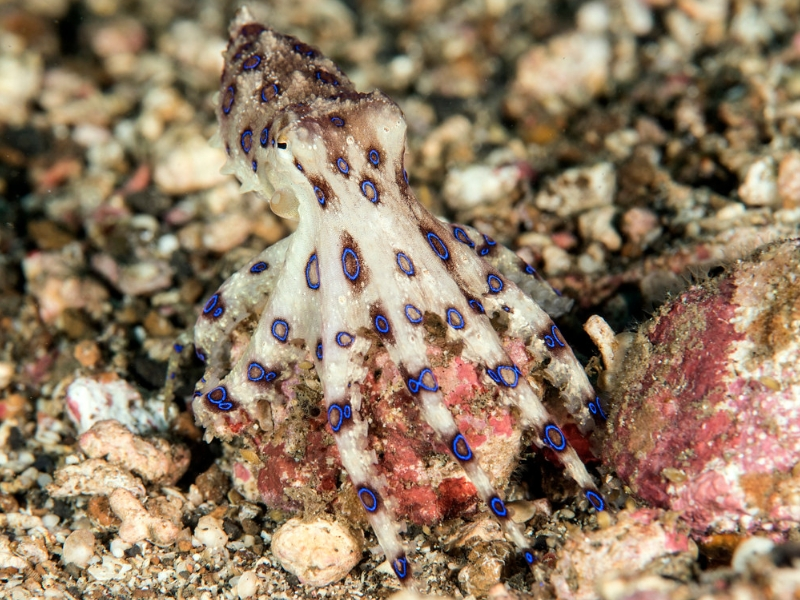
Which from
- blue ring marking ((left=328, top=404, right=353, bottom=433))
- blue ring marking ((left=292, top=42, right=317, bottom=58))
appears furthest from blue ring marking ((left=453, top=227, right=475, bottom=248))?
blue ring marking ((left=292, top=42, right=317, bottom=58))

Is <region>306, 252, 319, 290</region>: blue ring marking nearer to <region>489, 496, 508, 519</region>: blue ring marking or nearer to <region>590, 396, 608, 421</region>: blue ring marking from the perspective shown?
<region>489, 496, 508, 519</region>: blue ring marking

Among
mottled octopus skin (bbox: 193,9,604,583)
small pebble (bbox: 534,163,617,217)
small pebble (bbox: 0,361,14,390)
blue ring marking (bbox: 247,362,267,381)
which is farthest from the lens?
small pebble (bbox: 534,163,617,217)

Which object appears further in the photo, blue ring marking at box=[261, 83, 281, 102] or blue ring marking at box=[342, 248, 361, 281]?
blue ring marking at box=[261, 83, 281, 102]

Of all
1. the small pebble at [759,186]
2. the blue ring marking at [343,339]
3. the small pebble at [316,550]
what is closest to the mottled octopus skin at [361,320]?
the blue ring marking at [343,339]

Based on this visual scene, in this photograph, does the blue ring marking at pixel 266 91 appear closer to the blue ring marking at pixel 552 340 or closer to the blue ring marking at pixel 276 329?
the blue ring marking at pixel 276 329

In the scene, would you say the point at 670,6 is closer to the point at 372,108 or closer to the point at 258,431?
the point at 372,108

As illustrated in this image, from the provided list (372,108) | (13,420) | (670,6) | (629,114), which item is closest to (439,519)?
(372,108)
